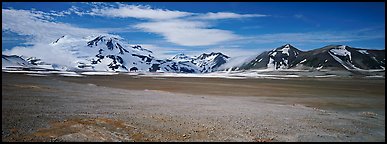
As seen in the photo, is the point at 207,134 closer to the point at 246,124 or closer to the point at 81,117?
the point at 246,124

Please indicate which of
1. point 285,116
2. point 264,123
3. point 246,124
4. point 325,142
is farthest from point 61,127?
point 285,116

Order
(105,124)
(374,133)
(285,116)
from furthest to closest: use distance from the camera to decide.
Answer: (285,116) → (374,133) → (105,124)

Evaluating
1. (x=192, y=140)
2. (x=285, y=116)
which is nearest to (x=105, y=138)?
(x=192, y=140)

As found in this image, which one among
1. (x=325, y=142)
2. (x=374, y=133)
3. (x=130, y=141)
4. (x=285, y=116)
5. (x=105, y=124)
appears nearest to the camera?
(x=130, y=141)

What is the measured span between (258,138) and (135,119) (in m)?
8.17

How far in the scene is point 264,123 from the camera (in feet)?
63.4

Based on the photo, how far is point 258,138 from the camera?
15422 millimetres

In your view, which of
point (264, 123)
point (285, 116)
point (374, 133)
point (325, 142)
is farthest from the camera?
point (285, 116)

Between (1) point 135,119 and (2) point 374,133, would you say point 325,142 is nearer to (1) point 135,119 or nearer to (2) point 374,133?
(2) point 374,133

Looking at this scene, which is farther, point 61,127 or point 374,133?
point 374,133

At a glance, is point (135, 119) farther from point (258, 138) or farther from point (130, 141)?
point (258, 138)

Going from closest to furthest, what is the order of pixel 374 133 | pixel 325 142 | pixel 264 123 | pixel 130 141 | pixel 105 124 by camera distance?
pixel 130 141 → pixel 325 142 → pixel 105 124 → pixel 374 133 → pixel 264 123

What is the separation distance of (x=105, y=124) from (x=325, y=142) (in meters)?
12.5

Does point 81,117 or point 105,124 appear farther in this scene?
point 81,117
